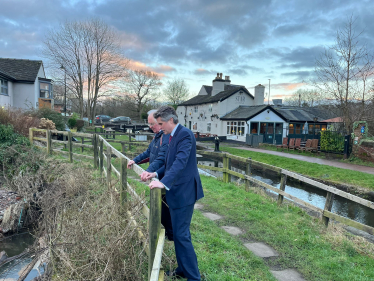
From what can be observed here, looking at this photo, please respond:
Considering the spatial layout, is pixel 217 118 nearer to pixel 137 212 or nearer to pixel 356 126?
pixel 356 126

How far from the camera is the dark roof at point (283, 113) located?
27753 millimetres

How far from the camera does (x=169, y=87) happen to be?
2227 inches

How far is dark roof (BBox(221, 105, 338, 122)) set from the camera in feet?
91.1

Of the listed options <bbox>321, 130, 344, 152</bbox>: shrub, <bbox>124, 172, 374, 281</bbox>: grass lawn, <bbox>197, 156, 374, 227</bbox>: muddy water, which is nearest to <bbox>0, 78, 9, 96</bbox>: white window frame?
<bbox>197, 156, 374, 227</bbox>: muddy water

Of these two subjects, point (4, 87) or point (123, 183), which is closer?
point (123, 183)

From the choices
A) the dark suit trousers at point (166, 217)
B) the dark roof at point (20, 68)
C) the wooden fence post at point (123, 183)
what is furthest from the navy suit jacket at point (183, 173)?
the dark roof at point (20, 68)

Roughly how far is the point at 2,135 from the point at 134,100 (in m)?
45.9

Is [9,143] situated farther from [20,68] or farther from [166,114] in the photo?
[20,68]

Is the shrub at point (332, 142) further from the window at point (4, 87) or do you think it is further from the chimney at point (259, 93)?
the window at point (4, 87)

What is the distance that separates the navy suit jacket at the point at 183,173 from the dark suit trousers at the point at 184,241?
87mm

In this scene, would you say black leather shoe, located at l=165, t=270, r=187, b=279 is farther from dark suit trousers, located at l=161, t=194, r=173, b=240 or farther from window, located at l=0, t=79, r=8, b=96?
window, located at l=0, t=79, r=8, b=96

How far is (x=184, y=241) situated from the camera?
2646 millimetres

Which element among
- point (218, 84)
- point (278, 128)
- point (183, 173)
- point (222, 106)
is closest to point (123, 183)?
point (183, 173)

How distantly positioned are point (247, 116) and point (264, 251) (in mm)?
24388
